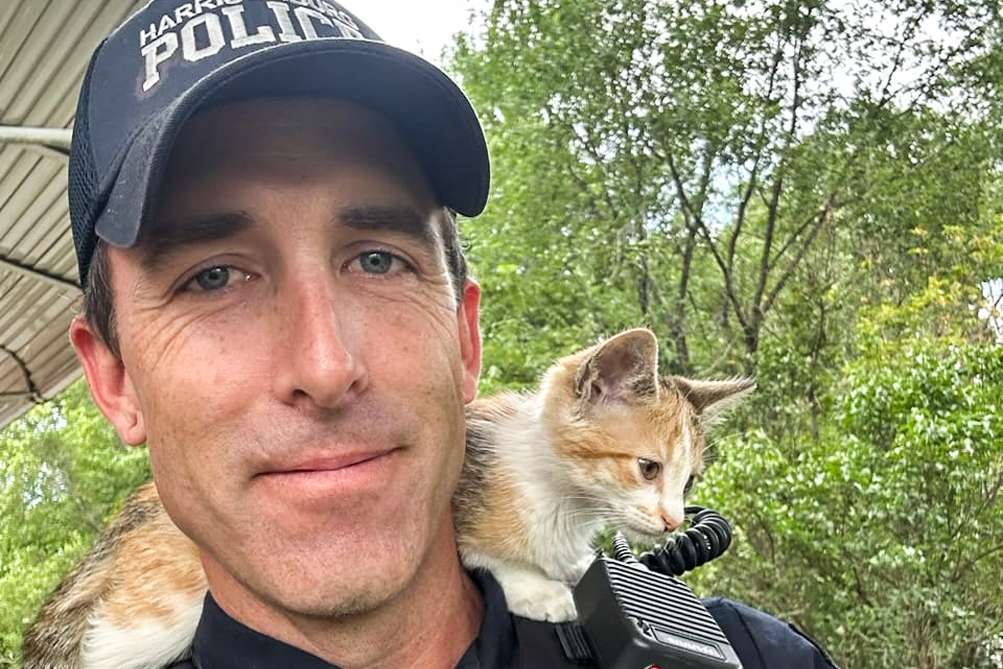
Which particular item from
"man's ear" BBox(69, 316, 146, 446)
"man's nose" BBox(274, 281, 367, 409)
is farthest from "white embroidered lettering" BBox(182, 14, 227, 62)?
"man's ear" BBox(69, 316, 146, 446)

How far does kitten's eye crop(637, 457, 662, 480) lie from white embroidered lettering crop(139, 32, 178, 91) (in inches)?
58.3

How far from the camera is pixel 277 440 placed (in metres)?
1.19

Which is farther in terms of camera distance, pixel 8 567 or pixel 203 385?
pixel 8 567

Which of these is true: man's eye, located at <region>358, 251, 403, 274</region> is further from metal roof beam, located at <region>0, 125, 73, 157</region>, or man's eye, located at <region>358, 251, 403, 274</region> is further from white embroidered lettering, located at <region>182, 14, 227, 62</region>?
metal roof beam, located at <region>0, 125, 73, 157</region>

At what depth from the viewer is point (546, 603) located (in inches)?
69.6

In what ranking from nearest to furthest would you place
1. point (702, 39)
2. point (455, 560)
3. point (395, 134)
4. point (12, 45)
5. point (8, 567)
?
point (395, 134) → point (455, 560) → point (12, 45) → point (702, 39) → point (8, 567)

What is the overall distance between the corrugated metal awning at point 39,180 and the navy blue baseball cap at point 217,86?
5.77 feet

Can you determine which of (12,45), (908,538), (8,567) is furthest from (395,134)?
(8,567)

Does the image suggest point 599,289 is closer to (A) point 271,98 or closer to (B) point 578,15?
(B) point 578,15

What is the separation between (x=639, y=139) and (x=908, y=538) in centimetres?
581

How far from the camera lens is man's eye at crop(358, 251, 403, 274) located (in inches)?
51.2

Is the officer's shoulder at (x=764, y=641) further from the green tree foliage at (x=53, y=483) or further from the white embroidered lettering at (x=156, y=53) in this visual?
the green tree foliage at (x=53, y=483)

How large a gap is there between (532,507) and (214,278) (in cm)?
110

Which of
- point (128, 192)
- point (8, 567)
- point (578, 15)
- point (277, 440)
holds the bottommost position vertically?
point (8, 567)
